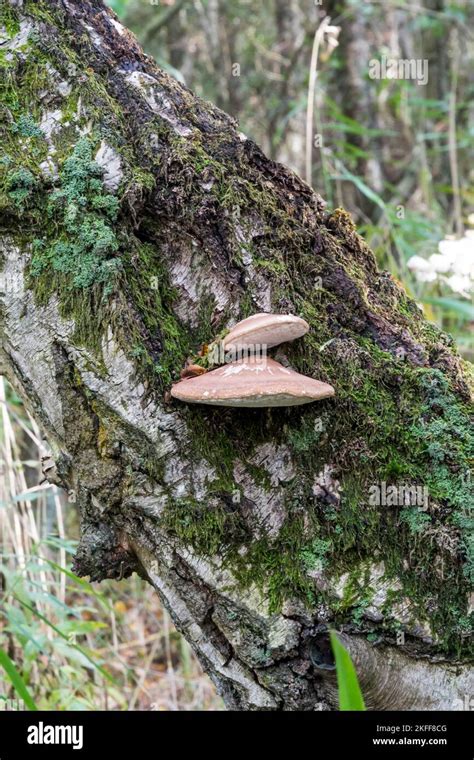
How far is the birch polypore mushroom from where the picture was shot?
191cm

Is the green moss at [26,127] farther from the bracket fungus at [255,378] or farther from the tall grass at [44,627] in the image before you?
the tall grass at [44,627]

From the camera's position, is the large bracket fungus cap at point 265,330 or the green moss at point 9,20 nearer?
the large bracket fungus cap at point 265,330

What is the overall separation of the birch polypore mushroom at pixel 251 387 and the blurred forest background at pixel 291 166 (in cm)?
102

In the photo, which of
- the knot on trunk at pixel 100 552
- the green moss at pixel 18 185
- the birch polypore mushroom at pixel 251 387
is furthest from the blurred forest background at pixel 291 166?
the green moss at pixel 18 185

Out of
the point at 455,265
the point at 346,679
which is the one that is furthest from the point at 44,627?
the point at 455,265

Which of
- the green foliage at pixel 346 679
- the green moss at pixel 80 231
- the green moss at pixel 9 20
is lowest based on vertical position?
the green foliage at pixel 346 679

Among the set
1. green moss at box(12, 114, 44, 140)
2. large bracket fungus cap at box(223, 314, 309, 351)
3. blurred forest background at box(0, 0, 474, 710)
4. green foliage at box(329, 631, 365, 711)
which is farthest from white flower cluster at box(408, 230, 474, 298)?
green foliage at box(329, 631, 365, 711)

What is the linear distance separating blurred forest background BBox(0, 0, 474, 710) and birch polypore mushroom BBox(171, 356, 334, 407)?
3.33 ft

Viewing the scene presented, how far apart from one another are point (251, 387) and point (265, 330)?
0.69 ft

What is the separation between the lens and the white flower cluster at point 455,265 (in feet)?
13.3

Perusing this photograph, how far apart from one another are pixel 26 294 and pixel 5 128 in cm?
57

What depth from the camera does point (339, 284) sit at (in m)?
2.38

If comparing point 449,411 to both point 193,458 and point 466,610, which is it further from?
point 193,458

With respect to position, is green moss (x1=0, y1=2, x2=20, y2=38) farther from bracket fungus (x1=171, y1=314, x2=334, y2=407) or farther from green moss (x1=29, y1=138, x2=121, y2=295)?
bracket fungus (x1=171, y1=314, x2=334, y2=407)
